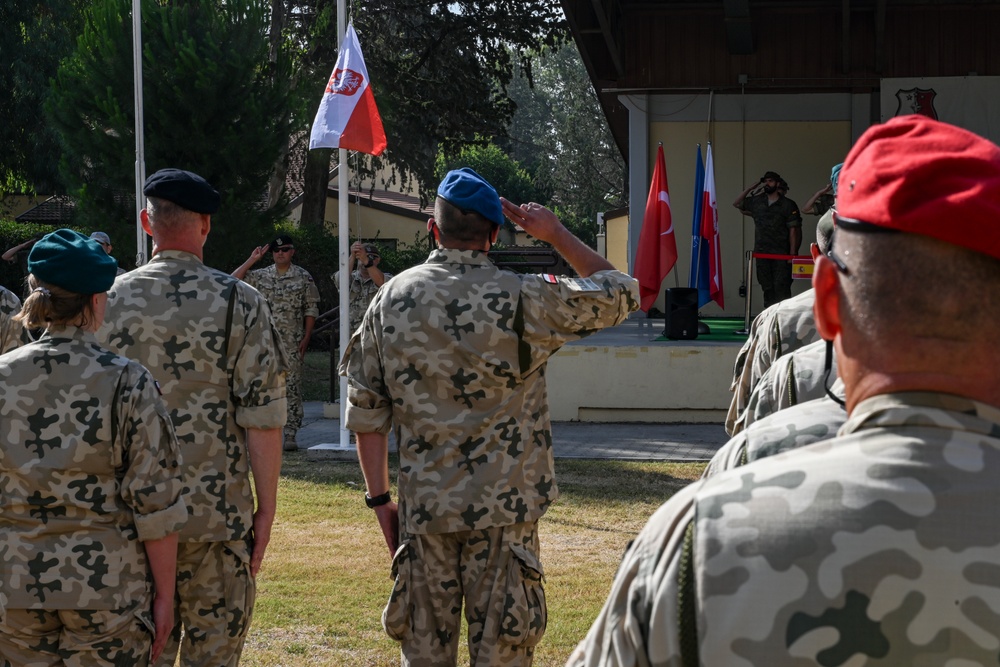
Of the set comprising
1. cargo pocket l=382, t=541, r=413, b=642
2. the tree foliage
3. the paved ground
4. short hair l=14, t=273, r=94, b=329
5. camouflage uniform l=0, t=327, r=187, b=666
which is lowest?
the paved ground

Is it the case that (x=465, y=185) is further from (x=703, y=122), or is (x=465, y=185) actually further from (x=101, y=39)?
(x=101, y=39)

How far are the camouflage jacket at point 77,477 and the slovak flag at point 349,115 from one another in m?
7.39

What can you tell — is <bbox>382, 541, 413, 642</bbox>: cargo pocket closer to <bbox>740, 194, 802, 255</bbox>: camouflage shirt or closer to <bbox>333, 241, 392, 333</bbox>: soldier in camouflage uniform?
<bbox>333, 241, 392, 333</bbox>: soldier in camouflage uniform

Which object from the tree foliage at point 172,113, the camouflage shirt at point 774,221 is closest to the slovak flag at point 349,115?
the camouflage shirt at point 774,221

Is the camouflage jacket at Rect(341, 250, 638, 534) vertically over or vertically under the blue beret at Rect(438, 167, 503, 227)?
under

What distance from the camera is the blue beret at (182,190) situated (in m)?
4.03

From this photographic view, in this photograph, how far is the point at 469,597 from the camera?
3.94 metres

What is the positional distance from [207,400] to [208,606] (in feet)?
2.22

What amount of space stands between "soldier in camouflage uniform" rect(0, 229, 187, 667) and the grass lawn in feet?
8.26

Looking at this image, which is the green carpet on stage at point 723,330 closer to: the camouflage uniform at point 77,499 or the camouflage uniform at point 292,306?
the camouflage uniform at point 292,306

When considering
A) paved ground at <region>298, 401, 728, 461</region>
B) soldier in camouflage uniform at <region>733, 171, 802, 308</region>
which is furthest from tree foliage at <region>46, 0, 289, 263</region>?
soldier in camouflage uniform at <region>733, 171, 802, 308</region>

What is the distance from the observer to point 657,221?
15453mm

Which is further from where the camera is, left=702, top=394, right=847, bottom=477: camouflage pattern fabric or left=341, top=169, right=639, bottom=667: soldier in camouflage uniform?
left=341, top=169, right=639, bottom=667: soldier in camouflage uniform

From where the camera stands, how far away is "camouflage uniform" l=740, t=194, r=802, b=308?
15328mm
